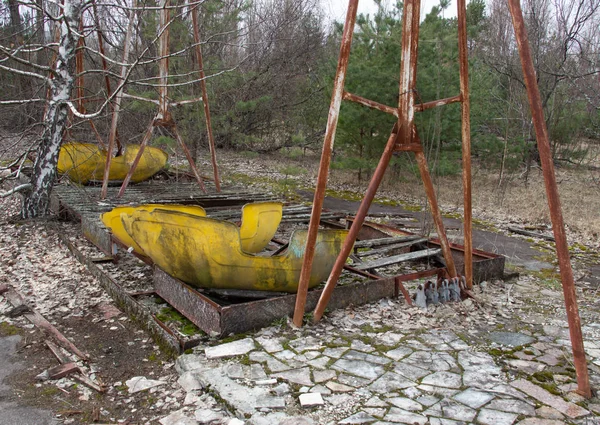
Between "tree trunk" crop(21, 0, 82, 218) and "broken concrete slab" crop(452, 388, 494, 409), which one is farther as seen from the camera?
"tree trunk" crop(21, 0, 82, 218)

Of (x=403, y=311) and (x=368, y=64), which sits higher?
(x=368, y=64)

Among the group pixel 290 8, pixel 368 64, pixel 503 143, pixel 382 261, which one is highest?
pixel 290 8

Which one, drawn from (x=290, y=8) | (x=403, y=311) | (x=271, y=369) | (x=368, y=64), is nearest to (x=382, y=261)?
(x=403, y=311)

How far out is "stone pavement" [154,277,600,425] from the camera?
2957 millimetres

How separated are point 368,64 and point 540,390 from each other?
860cm

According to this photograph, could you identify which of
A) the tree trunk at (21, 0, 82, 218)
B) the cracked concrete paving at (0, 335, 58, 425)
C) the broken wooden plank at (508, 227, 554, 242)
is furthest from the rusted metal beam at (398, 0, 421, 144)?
the broken wooden plank at (508, 227, 554, 242)

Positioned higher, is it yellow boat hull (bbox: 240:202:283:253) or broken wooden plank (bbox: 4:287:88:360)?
yellow boat hull (bbox: 240:202:283:253)

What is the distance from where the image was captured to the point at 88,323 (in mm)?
4512

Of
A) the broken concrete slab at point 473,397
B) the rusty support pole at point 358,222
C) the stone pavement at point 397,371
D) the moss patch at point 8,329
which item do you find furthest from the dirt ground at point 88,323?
the broken concrete slab at point 473,397

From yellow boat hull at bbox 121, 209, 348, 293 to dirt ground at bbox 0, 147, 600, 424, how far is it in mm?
694

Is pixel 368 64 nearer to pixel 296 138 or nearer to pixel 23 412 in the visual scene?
pixel 296 138

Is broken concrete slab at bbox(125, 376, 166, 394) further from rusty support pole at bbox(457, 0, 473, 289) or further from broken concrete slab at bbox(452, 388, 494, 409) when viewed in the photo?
rusty support pole at bbox(457, 0, 473, 289)

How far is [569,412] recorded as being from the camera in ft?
9.79

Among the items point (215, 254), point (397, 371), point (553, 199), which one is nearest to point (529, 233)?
point (553, 199)
